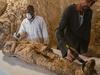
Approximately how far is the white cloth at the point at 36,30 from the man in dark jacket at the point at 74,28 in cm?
28

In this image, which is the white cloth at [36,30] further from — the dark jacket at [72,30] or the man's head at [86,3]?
the man's head at [86,3]

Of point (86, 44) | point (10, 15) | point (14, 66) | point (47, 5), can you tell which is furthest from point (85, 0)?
point (10, 15)

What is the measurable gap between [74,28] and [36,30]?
32 cm

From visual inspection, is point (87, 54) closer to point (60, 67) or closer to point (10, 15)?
point (60, 67)

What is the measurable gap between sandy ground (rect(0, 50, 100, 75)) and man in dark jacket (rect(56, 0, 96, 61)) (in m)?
0.11

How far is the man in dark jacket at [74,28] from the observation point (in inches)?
52.1

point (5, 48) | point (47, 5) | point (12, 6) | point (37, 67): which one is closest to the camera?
point (37, 67)

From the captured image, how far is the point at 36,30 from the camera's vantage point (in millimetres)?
1613

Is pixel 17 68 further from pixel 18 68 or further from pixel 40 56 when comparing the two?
pixel 40 56

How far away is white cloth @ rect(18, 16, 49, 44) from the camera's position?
1609mm

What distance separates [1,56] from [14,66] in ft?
0.52

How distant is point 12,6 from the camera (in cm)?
Answer: 206

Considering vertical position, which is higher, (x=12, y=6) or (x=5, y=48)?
(x=12, y=6)

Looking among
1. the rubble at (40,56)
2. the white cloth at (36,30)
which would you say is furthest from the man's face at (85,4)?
the white cloth at (36,30)
